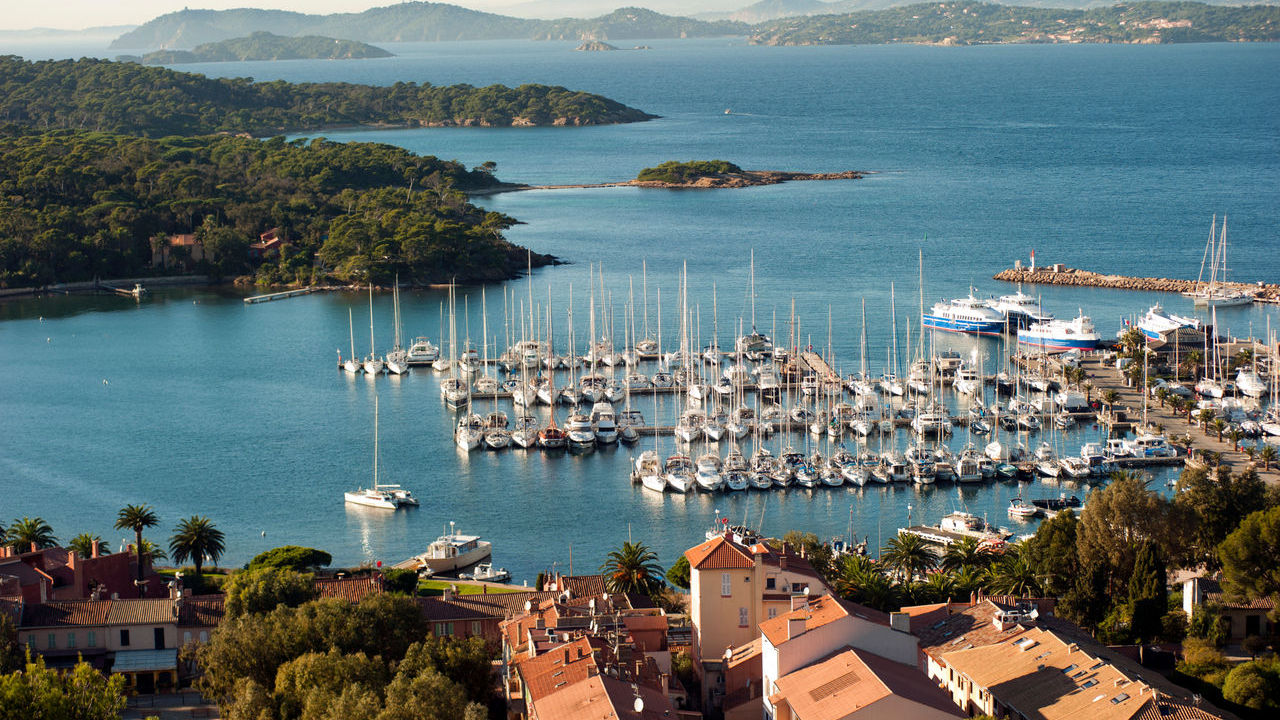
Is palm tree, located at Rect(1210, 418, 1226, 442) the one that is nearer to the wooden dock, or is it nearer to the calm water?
the calm water

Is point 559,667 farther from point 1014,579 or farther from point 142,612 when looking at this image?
point 1014,579

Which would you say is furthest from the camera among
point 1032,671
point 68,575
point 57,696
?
point 68,575

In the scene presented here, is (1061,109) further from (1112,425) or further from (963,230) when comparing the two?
(1112,425)

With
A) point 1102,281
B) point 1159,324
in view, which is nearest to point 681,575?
point 1159,324

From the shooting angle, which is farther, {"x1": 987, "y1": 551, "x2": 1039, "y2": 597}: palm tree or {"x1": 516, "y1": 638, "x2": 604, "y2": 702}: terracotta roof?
{"x1": 987, "y1": 551, "x2": 1039, "y2": 597}: palm tree

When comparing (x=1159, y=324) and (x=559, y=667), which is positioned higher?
Answer: (x=1159, y=324)

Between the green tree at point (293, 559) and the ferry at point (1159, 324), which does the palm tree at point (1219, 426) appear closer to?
the ferry at point (1159, 324)

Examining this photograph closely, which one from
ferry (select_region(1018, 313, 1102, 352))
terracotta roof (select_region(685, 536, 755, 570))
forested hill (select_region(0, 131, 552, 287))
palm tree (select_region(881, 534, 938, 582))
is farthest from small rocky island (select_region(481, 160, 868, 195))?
terracotta roof (select_region(685, 536, 755, 570))

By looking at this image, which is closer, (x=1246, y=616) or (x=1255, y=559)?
(x=1246, y=616)
